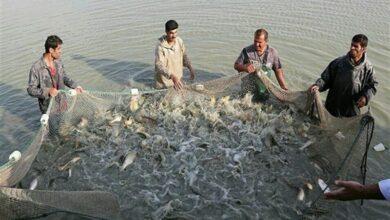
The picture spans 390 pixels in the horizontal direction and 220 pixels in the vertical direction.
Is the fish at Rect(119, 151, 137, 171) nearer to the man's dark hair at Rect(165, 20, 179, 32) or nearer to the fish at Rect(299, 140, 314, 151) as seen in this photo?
the man's dark hair at Rect(165, 20, 179, 32)

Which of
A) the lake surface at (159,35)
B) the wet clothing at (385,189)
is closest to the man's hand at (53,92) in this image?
the lake surface at (159,35)

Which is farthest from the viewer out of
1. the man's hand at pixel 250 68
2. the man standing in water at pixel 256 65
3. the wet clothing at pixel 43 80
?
the man standing in water at pixel 256 65

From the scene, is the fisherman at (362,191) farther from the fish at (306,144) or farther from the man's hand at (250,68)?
the man's hand at (250,68)

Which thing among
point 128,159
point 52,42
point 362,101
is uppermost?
point 52,42

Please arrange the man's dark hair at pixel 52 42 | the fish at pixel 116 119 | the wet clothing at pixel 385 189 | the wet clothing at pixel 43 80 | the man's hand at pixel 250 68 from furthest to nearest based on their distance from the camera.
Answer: the fish at pixel 116 119 → the man's hand at pixel 250 68 → the wet clothing at pixel 43 80 → the man's dark hair at pixel 52 42 → the wet clothing at pixel 385 189

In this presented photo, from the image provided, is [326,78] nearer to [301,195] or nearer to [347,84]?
[347,84]

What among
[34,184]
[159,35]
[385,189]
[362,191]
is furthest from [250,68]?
[159,35]

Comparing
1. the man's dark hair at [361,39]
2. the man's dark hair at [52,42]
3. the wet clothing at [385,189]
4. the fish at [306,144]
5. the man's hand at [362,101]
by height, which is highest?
the man's dark hair at [361,39]

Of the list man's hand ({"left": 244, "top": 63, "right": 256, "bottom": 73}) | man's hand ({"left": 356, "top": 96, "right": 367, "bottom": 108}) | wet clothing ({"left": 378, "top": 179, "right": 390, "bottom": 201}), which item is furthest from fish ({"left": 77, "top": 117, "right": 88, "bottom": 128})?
wet clothing ({"left": 378, "top": 179, "right": 390, "bottom": 201})

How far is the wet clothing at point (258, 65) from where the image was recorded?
24.4 ft

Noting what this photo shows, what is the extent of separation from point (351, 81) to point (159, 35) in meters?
7.56

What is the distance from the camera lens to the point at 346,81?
20.6 ft

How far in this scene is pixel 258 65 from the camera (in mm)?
7379

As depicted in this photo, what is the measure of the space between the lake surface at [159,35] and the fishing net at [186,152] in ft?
4.75
